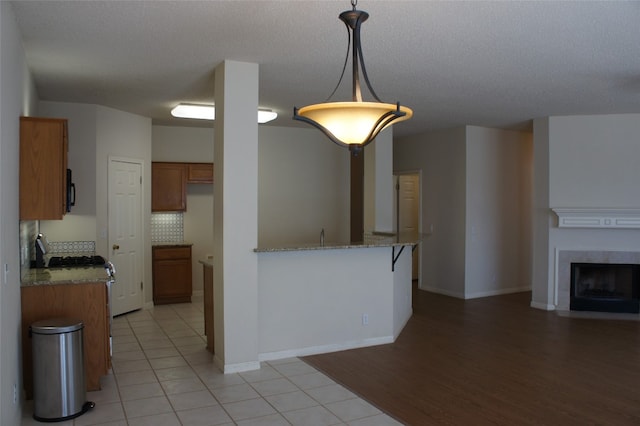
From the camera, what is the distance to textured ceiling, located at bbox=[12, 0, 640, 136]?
3214 mm

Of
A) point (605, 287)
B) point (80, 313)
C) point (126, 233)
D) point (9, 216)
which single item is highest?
point (9, 216)

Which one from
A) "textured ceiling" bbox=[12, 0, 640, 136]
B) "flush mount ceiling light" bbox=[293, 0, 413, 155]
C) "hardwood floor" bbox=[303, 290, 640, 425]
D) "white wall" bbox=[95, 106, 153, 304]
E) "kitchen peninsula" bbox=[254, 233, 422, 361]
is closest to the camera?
"flush mount ceiling light" bbox=[293, 0, 413, 155]

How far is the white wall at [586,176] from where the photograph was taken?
6875 millimetres

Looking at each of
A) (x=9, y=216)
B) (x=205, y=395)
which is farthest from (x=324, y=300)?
(x=9, y=216)

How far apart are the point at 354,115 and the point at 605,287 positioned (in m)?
6.07

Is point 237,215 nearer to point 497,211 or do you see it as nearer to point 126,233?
point 126,233

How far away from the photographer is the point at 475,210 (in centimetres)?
792

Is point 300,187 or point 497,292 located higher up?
point 300,187

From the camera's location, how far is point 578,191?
23.0 ft

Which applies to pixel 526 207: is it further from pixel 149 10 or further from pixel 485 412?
pixel 149 10

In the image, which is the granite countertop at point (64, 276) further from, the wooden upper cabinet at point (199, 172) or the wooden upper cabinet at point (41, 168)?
the wooden upper cabinet at point (199, 172)

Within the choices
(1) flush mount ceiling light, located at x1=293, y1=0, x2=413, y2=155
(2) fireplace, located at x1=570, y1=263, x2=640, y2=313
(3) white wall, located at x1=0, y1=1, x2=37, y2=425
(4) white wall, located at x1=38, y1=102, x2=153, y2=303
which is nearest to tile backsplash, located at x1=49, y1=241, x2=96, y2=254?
(4) white wall, located at x1=38, y1=102, x2=153, y2=303

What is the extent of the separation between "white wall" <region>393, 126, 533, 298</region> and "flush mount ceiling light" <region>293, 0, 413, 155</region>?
547 centimetres

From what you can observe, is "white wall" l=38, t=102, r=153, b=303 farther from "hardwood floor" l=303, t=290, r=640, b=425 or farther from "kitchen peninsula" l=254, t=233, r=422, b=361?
"hardwood floor" l=303, t=290, r=640, b=425
